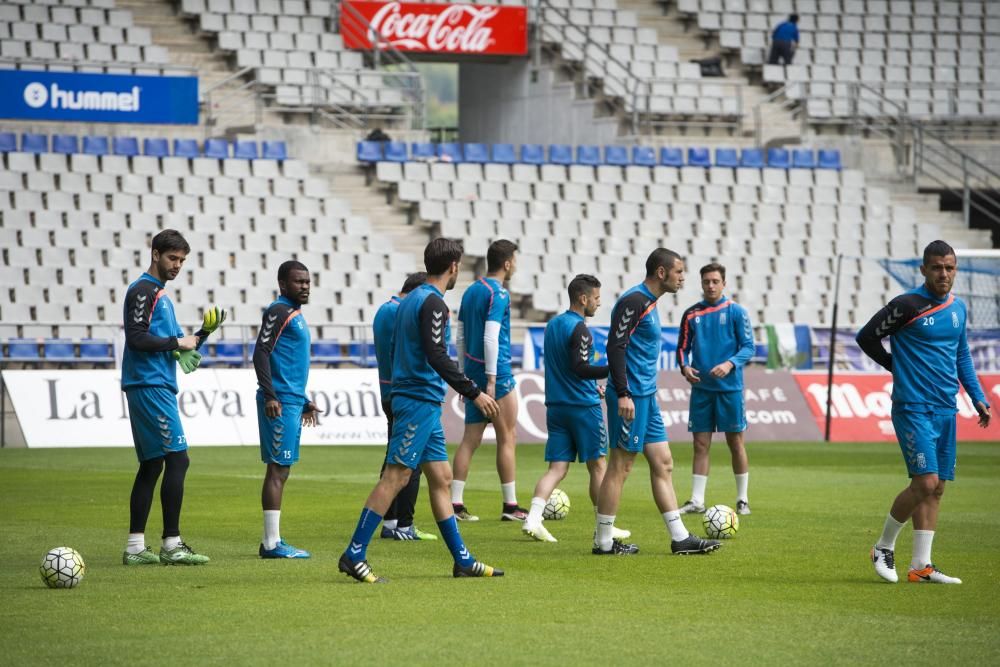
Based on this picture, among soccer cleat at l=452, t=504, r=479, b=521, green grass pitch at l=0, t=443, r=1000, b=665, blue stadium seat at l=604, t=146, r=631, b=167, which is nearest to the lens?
green grass pitch at l=0, t=443, r=1000, b=665

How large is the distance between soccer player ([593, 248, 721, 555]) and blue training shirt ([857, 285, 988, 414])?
148 centimetres

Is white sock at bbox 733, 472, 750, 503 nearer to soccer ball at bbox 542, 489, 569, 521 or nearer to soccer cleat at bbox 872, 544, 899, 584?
soccer ball at bbox 542, 489, 569, 521

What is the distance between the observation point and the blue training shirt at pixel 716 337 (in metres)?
13.5

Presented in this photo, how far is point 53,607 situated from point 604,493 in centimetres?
376

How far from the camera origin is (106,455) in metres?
19.9

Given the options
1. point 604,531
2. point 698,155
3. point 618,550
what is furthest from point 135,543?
point 698,155

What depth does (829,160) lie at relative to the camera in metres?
33.3

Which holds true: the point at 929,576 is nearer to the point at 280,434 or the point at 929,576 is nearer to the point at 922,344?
the point at 922,344

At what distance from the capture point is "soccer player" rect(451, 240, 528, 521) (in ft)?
38.8

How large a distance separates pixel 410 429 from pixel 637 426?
1.99 meters

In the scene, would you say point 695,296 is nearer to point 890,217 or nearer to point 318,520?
point 890,217

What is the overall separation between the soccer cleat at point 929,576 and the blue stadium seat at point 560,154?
2359cm

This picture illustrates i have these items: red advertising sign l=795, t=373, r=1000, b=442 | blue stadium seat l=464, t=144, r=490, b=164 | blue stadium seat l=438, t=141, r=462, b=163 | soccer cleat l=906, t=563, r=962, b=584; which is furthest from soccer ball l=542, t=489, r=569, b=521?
blue stadium seat l=464, t=144, r=490, b=164

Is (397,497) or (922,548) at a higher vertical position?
(922,548)
